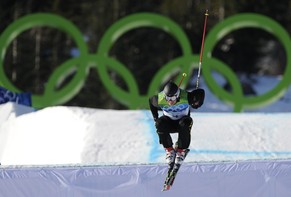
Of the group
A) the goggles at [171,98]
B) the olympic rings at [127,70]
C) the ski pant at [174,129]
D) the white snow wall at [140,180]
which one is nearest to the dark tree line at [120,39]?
the olympic rings at [127,70]

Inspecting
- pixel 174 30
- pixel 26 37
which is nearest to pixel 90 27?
pixel 26 37

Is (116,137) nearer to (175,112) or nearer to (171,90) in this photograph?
(175,112)

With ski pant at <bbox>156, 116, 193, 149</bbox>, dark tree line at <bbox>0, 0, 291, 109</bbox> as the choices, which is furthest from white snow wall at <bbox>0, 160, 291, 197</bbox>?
dark tree line at <bbox>0, 0, 291, 109</bbox>

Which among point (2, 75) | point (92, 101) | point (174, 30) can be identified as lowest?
point (92, 101)

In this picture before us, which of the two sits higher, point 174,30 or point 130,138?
point 174,30

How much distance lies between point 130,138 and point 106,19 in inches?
670

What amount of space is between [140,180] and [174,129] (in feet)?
16.7

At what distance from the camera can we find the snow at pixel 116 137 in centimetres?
1403

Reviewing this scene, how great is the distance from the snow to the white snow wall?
2398 mm

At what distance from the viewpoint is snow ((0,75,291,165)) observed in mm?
14034

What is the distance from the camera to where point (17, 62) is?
28766 millimetres

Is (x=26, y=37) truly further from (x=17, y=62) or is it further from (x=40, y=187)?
(x=40, y=187)

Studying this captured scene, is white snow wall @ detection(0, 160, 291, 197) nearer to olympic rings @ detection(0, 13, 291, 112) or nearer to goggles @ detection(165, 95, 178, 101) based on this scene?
goggles @ detection(165, 95, 178, 101)

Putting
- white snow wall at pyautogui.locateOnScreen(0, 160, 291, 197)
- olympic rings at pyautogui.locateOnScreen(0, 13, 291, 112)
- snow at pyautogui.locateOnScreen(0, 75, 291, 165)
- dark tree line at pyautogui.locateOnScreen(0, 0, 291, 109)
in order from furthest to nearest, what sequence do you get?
dark tree line at pyautogui.locateOnScreen(0, 0, 291, 109), olympic rings at pyautogui.locateOnScreen(0, 13, 291, 112), snow at pyautogui.locateOnScreen(0, 75, 291, 165), white snow wall at pyautogui.locateOnScreen(0, 160, 291, 197)
